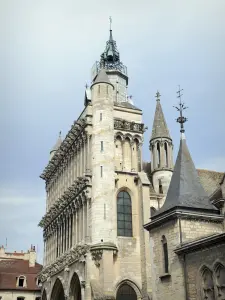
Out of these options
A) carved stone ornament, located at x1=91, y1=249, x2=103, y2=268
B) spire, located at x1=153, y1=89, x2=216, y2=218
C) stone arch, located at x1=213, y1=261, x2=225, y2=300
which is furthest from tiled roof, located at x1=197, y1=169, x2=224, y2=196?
stone arch, located at x1=213, y1=261, x2=225, y2=300

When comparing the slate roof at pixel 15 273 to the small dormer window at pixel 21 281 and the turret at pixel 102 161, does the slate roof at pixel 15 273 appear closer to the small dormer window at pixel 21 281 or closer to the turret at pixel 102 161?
the small dormer window at pixel 21 281

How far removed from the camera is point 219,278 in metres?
18.5

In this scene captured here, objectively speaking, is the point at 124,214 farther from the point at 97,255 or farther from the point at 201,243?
the point at 201,243

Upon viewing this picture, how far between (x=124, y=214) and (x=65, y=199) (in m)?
6.40

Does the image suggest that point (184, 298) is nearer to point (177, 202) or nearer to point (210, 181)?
point (177, 202)

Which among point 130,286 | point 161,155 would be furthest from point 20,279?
point 161,155

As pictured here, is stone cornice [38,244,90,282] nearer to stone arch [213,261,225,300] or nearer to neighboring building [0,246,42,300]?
neighboring building [0,246,42,300]

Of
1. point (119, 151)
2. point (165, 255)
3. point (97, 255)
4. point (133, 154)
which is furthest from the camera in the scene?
point (133, 154)

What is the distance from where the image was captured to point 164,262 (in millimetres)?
21844

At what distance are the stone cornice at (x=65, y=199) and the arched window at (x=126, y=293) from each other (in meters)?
6.90

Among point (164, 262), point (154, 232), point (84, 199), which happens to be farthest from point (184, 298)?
point (84, 199)

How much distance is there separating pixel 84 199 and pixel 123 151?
4464 millimetres

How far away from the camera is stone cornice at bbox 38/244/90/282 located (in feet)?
98.1

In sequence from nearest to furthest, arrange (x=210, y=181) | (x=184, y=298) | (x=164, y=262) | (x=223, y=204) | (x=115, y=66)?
(x=184, y=298) < (x=164, y=262) < (x=223, y=204) < (x=210, y=181) < (x=115, y=66)
